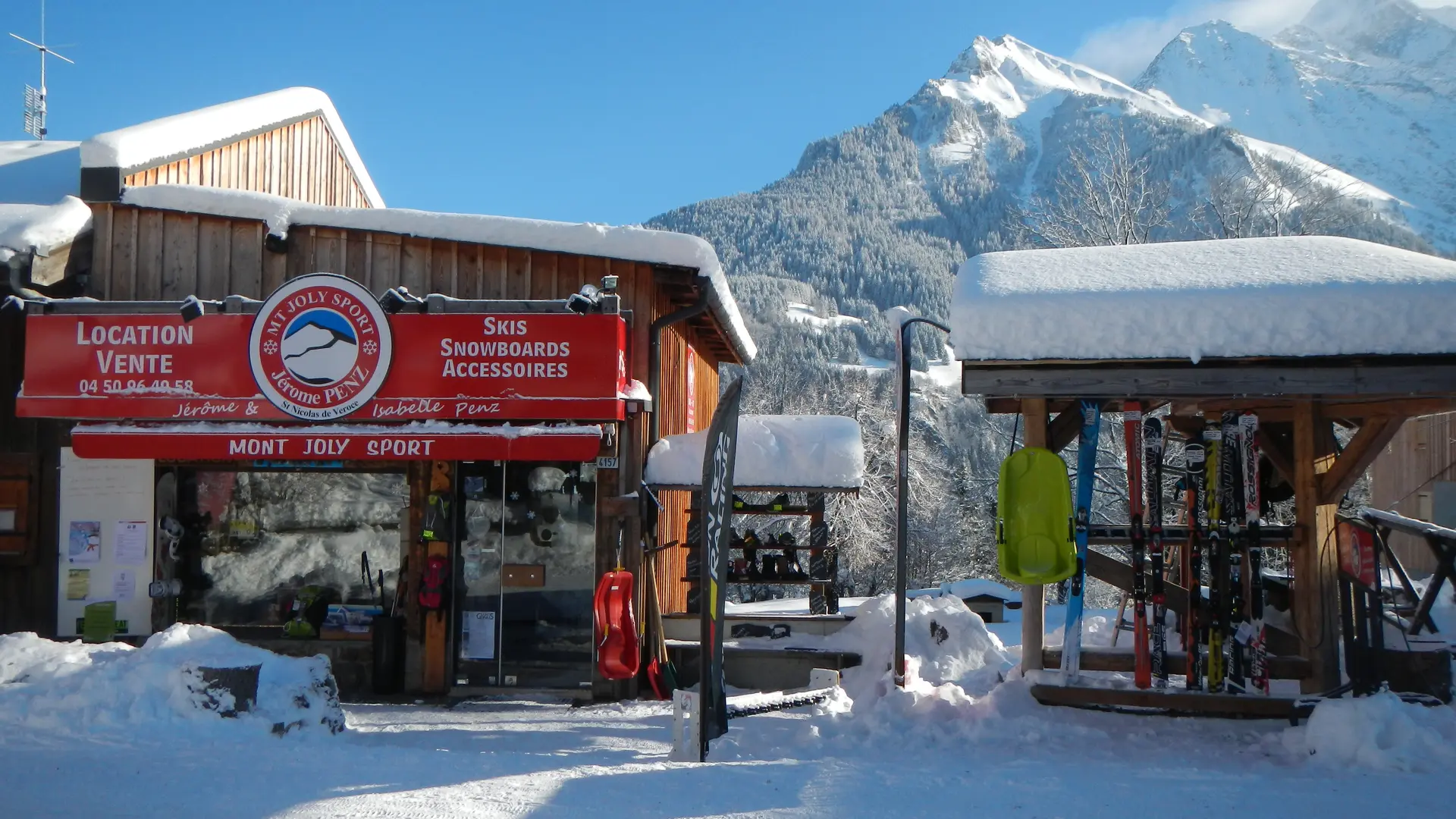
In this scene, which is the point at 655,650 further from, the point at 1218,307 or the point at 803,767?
the point at 1218,307

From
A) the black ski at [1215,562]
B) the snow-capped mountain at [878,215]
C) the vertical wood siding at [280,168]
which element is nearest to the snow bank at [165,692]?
the vertical wood siding at [280,168]

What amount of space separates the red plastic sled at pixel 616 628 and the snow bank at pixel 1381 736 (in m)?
4.78

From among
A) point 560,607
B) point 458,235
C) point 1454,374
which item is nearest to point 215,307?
point 458,235

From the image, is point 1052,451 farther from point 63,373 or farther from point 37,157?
point 37,157

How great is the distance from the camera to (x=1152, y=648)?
7652mm

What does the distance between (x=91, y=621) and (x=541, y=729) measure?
454 centimetres

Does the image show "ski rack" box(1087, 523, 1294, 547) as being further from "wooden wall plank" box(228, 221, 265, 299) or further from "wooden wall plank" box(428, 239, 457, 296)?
"wooden wall plank" box(228, 221, 265, 299)

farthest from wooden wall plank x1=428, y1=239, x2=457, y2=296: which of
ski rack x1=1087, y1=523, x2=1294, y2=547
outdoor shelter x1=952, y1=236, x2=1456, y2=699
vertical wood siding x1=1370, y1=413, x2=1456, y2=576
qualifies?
vertical wood siding x1=1370, y1=413, x2=1456, y2=576

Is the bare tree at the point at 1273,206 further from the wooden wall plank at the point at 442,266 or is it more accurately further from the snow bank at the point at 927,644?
the wooden wall plank at the point at 442,266

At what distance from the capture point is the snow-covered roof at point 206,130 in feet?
31.9

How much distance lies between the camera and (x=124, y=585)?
9.66 meters

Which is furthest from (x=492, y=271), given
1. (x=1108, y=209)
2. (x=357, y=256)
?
(x=1108, y=209)

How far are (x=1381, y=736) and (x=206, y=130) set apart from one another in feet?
38.5

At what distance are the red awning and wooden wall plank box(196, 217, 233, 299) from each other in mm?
1482
